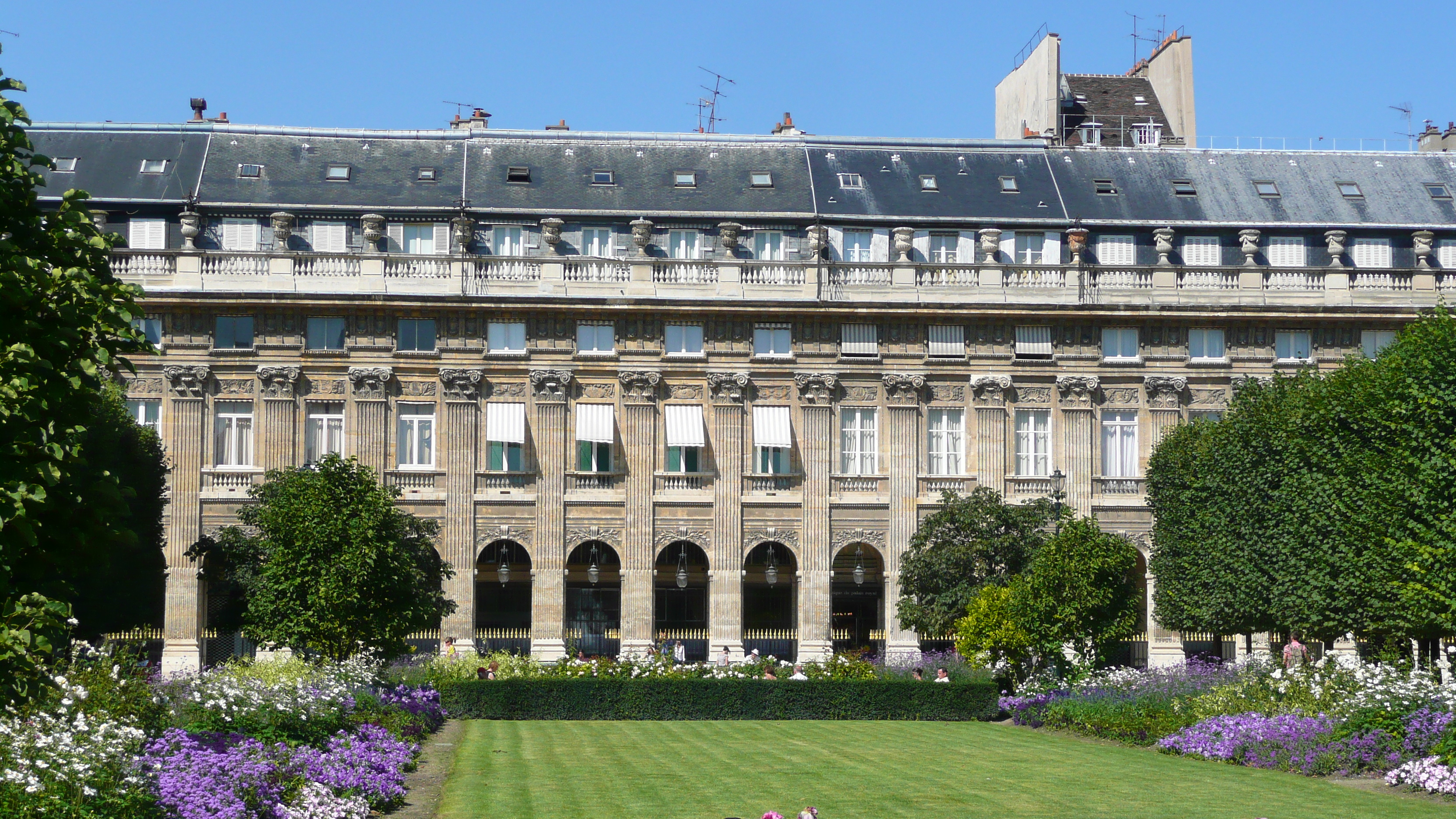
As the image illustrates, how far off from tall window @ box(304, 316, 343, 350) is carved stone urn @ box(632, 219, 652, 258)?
890 cm

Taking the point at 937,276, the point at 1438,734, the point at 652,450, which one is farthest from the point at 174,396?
the point at 1438,734

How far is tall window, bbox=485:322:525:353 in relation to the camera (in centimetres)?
4819

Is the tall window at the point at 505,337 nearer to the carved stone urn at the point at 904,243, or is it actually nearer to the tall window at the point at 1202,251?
the carved stone urn at the point at 904,243

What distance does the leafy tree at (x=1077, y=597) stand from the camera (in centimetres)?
3559

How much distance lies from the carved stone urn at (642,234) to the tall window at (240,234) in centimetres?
1116

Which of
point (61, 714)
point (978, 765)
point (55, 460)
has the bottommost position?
point (978, 765)

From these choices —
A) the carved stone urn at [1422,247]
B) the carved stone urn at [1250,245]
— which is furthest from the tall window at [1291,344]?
the carved stone urn at [1422,247]

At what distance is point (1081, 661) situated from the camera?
116ft

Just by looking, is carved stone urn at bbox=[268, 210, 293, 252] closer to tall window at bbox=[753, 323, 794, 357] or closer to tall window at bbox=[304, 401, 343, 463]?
tall window at bbox=[304, 401, 343, 463]

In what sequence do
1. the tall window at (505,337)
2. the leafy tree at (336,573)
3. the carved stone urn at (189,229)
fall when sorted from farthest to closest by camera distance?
1. the tall window at (505,337)
2. the carved stone urn at (189,229)
3. the leafy tree at (336,573)

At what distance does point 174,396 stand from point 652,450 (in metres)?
13.9

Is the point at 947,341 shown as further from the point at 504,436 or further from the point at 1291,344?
the point at 504,436

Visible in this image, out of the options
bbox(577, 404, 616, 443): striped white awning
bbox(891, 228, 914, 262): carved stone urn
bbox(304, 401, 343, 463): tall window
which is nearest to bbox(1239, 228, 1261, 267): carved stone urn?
bbox(891, 228, 914, 262): carved stone urn

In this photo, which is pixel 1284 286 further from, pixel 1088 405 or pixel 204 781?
pixel 204 781
